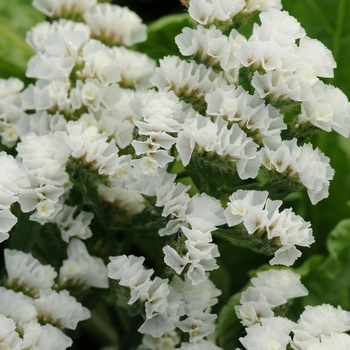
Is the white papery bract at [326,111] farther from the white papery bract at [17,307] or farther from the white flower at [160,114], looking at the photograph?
the white papery bract at [17,307]

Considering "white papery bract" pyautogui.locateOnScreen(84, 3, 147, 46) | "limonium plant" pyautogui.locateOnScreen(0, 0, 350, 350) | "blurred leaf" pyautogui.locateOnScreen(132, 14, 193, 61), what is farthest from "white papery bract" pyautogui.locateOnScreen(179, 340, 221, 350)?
"blurred leaf" pyautogui.locateOnScreen(132, 14, 193, 61)

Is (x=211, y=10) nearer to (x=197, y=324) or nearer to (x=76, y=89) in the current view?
(x=76, y=89)

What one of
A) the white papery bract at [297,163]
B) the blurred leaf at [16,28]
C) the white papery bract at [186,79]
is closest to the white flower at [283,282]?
the white papery bract at [297,163]

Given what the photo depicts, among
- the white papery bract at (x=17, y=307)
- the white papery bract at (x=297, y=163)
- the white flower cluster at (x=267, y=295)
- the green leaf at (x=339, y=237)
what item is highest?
the white papery bract at (x=297, y=163)

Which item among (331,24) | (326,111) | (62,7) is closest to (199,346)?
(326,111)

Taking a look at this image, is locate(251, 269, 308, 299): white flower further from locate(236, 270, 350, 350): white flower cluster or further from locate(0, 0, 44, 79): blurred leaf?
locate(0, 0, 44, 79): blurred leaf

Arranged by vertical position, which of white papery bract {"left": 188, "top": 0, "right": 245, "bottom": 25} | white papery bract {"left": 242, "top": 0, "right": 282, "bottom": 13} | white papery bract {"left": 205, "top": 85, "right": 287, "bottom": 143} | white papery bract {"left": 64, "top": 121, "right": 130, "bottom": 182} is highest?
white papery bract {"left": 242, "top": 0, "right": 282, "bottom": 13}

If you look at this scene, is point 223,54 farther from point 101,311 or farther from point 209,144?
point 101,311
